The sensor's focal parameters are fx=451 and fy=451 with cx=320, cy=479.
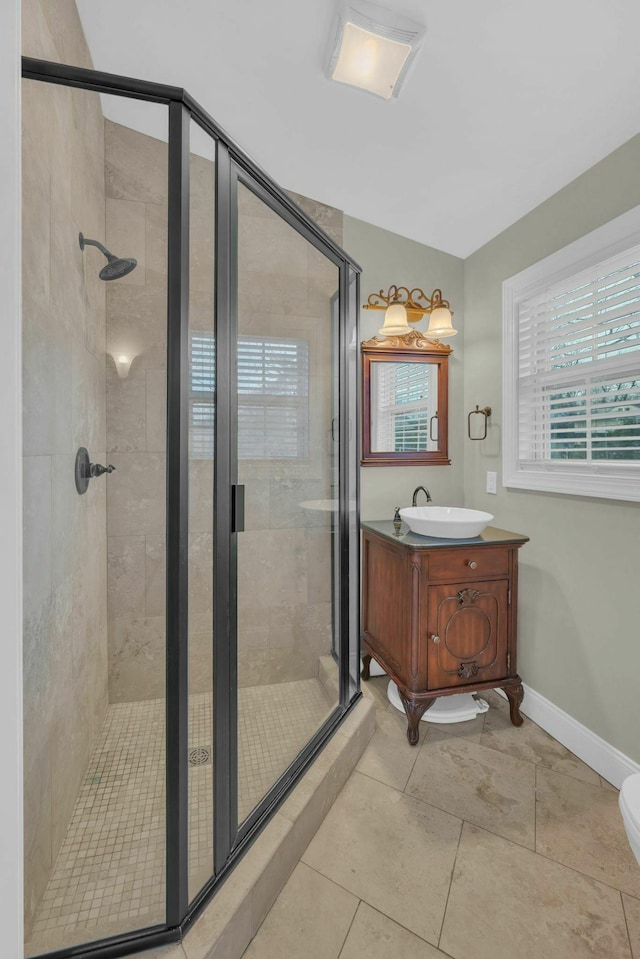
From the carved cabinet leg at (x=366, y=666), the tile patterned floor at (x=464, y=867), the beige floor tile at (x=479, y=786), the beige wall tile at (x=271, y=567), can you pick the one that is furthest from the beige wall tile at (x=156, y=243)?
the carved cabinet leg at (x=366, y=666)

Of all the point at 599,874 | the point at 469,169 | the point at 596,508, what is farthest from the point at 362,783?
the point at 469,169

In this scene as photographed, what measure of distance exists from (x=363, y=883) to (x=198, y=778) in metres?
0.69

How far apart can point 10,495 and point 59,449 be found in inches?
23.4

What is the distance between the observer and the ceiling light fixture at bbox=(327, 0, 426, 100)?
4.34ft

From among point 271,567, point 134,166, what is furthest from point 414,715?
point 134,166

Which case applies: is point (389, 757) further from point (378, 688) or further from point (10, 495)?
point (10, 495)

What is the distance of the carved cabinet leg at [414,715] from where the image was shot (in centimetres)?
197

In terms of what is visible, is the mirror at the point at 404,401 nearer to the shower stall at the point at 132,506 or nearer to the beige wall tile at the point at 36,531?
the shower stall at the point at 132,506

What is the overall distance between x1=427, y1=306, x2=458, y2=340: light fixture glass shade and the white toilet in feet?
6.74

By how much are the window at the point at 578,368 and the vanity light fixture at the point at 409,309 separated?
12.3 inches

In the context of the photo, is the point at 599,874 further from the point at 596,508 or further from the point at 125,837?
the point at 125,837

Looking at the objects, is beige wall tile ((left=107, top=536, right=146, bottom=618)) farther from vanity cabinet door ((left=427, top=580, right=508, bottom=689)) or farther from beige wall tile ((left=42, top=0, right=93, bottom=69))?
beige wall tile ((left=42, top=0, right=93, bottom=69))

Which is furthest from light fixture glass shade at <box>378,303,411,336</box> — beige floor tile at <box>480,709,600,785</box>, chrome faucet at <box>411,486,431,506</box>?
beige floor tile at <box>480,709,600,785</box>

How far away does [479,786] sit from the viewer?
1.75 m
